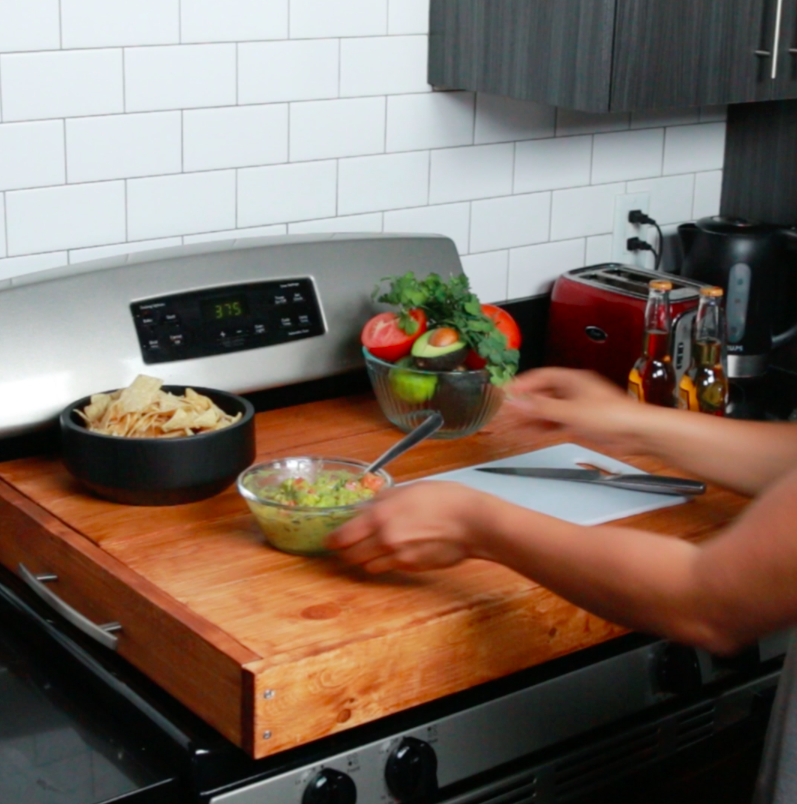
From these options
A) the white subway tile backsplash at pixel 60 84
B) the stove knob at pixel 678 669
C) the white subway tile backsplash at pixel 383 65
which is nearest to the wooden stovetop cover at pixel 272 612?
the stove knob at pixel 678 669

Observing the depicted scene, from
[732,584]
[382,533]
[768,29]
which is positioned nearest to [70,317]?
[382,533]

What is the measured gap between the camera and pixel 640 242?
94.0 inches

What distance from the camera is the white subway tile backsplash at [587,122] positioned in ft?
7.36

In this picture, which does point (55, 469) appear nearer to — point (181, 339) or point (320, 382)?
point (181, 339)

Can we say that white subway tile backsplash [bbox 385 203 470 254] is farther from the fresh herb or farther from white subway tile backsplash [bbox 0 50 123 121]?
white subway tile backsplash [bbox 0 50 123 121]

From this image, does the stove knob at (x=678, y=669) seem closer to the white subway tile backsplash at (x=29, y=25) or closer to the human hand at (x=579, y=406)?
the human hand at (x=579, y=406)

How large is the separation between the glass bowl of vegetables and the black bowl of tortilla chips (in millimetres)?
248

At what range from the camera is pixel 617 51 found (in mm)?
1860

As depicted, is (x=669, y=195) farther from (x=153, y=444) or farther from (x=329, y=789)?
(x=329, y=789)

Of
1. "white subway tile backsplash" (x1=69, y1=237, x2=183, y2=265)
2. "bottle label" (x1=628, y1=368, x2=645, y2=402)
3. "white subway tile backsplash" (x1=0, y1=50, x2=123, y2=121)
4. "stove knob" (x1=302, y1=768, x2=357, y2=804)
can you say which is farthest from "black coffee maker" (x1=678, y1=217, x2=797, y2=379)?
"stove knob" (x1=302, y1=768, x2=357, y2=804)

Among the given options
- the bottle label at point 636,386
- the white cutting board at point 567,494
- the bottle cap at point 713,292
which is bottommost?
the white cutting board at point 567,494

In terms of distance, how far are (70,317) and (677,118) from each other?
124 cm

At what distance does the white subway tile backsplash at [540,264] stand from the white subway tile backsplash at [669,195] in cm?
16

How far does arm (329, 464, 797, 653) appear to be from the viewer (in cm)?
100
